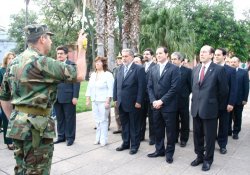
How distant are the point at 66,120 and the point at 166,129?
2.11 m

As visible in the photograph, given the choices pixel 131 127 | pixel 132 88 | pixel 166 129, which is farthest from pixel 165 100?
pixel 131 127

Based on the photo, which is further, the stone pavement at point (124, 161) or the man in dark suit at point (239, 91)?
the man in dark suit at point (239, 91)

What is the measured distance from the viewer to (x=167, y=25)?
17281 mm

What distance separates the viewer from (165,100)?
16.1ft

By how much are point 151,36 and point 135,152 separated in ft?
41.4

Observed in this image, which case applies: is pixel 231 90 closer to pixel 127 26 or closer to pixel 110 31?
pixel 110 31

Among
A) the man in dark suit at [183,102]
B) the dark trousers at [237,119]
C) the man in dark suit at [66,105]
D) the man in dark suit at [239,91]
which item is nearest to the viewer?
the man in dark suit at [66,105]

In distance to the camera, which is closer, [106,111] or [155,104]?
[155,104]

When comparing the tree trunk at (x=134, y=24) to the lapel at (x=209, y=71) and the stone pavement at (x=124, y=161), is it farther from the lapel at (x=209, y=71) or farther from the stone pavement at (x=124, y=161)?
the lapel at (x=209, y=71)

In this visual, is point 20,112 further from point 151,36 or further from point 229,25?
point 229,25

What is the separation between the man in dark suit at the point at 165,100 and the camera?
4.94 m

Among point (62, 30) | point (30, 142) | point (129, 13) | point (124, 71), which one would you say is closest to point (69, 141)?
point (124, 71)

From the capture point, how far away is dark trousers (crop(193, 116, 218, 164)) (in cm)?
459

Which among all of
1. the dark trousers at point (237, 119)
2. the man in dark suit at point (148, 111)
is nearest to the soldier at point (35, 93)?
the man in dark suit at point (148, 111)
